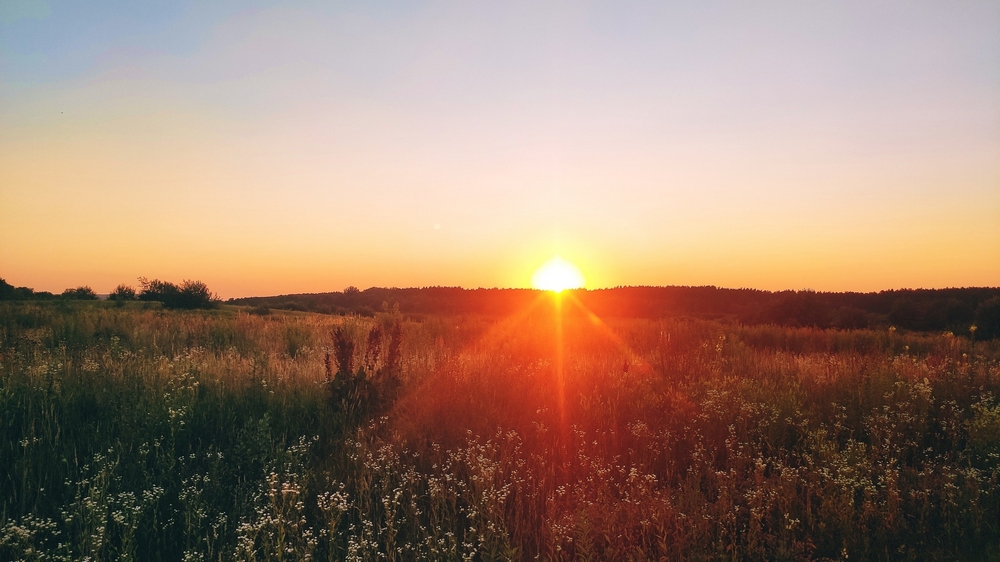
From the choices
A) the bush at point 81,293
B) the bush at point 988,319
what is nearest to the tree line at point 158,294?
the bush at point 81,293

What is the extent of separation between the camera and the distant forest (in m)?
29.7

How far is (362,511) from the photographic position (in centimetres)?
406

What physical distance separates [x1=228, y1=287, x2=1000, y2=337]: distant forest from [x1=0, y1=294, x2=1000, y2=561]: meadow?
1590 cm

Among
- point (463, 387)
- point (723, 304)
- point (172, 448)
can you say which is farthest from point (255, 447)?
point (723, 304)

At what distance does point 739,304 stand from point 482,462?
56.0 m

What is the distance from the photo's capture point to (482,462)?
4387 millimetres

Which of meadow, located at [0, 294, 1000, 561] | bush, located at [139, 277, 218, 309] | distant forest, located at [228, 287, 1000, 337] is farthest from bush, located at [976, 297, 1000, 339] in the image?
bush, located at [139, 277, 218, 309]

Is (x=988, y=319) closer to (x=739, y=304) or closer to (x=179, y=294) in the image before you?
(x=739, y=304)

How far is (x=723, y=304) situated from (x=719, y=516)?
186 feet

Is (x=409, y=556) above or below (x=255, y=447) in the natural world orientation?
below

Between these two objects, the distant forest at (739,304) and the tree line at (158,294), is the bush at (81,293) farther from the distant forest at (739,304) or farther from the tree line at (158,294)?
the distant forest at (739,304)

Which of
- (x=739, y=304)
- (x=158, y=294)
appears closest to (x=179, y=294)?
(x=158, y=294)

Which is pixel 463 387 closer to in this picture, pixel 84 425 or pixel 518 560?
pixel 518 560

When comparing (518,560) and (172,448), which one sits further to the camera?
(172,448)
